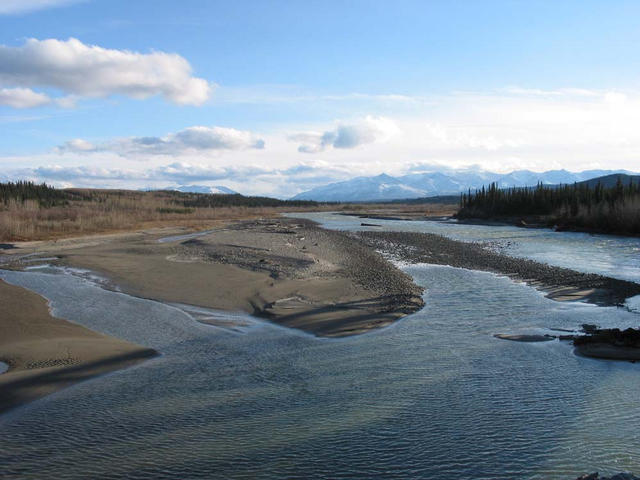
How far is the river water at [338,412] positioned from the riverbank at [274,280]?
1.40m

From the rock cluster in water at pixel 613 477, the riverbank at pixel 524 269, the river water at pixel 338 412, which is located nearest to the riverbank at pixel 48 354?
the river water at pixel 338 412

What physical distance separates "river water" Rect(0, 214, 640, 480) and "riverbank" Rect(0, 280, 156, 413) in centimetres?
39

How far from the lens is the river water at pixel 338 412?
18.0ft

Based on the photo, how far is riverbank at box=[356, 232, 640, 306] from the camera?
15.1 metres

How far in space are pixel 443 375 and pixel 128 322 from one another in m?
7.72

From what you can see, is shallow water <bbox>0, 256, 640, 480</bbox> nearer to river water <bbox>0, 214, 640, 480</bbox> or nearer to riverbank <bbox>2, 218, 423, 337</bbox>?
river water <bbox>0, 214, 640, 480</bbox>

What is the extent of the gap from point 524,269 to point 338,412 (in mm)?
15976

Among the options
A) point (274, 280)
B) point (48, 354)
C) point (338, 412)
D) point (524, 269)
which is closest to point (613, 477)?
point (338, 412)

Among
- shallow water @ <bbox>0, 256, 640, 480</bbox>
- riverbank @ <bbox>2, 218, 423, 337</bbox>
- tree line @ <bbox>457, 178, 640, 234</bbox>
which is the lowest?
shallow water @ <bbox>0, 256, 640, 480</bbox>

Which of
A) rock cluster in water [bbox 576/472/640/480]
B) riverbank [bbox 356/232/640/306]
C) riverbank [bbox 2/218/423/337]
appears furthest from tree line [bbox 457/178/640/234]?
rock cluster in water [bbox 576/472/640/480]

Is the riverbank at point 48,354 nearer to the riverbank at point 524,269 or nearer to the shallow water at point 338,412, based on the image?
the shallow water at point 338,412

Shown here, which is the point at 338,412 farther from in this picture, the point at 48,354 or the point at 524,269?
the point at 524,269

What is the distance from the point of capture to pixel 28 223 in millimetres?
39844

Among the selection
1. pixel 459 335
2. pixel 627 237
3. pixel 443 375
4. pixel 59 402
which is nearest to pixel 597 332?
pixel 459 335
